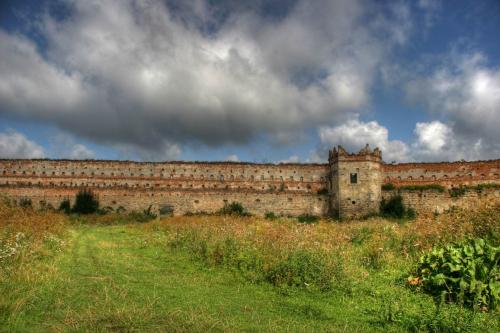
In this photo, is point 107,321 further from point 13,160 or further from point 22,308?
point 13,160

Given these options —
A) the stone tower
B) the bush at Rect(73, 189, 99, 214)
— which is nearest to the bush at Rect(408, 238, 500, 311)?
the stone tower

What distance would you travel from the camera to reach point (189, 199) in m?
38.0

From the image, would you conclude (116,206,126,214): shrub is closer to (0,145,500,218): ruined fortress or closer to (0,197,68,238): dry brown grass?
(0,145,500,218): ruined fortress

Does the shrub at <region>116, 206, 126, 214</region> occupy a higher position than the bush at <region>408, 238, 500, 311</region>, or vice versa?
the shrub at <region>116, 206, 126, 214</region>

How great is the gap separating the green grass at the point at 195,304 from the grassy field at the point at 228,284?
2 cm

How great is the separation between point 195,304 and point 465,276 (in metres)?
4.52

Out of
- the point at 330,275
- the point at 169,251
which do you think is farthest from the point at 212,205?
the point at 330,275

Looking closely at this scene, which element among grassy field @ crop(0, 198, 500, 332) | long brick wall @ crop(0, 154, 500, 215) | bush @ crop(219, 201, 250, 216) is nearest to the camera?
grassy field @ crop(0, 198, 500, 332)

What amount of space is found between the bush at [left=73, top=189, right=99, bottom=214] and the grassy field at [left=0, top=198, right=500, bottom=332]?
24.5 m

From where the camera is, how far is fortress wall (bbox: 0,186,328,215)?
37.2 meters

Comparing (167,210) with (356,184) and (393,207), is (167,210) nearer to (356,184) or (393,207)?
(356,184)

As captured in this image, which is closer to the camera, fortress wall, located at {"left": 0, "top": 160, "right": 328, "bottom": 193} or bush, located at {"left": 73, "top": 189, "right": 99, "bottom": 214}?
bush, located at {"left": 73, "top": 189, "right": 99, "bottom": 214}

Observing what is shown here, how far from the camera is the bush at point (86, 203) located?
36000 millimetres

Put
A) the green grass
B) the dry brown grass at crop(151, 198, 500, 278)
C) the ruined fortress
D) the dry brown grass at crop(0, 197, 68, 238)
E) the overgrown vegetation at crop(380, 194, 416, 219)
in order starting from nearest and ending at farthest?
the green grass
the dry brown grass at crop(151, 198, 500, 278)
the dry brown grass at crop(0, 197, 68, 238)
the overgrown vegetation at crop(380, 194, 416, 219)
the ruined fortress
